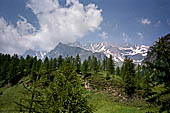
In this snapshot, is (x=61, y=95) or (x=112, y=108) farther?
(x=112, y=108)

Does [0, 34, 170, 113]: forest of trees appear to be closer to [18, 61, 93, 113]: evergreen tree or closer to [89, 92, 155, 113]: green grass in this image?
[18, 61, 93, 113]: evergreen tree

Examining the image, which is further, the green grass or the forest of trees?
the green grass

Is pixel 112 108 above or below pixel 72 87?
below

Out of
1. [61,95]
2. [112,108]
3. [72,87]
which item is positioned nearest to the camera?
[61,95]

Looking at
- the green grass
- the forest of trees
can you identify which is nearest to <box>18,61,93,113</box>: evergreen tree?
the forest of trees

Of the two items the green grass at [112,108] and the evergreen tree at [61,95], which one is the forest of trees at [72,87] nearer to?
the evergreen tree at [61,95]

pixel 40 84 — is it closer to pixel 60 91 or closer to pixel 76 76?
pixel 60 91

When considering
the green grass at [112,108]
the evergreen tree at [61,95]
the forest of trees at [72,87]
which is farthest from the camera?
the green grass at [112,108]

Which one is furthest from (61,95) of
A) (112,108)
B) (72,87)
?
(112,108)

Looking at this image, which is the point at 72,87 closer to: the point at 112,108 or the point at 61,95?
the point at 61,95

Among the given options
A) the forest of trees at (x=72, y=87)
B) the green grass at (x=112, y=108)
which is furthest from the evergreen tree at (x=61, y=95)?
the green grass at (x=112, y=108)

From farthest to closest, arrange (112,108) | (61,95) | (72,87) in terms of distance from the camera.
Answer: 1. (112,108)
2. (72,87)
3. (61,95)

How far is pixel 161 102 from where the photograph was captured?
502 cm

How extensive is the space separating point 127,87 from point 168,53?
168ft
